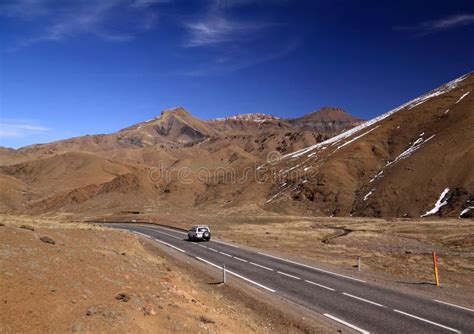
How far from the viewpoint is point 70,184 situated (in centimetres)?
15238

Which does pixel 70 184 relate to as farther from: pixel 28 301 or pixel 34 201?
pixel 28 301

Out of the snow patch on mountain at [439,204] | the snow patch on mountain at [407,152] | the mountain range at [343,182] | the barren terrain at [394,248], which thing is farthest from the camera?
the snow patch on mountain at [407,152]

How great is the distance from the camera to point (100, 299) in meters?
11.4

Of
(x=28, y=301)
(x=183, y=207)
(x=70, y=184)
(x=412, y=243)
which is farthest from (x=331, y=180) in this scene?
(x=70, y=184)

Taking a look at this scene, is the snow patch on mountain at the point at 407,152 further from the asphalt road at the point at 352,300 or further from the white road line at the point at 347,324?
the white road line at the point at 347,324

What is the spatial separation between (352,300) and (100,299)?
9285mm

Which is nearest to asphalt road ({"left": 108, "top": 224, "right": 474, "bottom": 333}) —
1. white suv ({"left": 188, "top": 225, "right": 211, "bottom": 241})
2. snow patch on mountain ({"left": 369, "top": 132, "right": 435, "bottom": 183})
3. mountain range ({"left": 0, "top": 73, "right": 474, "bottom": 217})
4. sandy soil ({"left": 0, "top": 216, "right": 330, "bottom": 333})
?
sandy soil ({"left": 0, "top": 216, "right": 330, "bottom": 333})

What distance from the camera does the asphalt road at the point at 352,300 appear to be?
1243 cm

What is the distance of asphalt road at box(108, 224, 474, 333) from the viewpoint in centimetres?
1243

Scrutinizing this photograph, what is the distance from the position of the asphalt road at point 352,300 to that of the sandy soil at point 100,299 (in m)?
2.03

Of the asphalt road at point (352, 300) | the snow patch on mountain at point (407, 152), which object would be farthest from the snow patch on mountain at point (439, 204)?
the asphalt road at point (352, 300)

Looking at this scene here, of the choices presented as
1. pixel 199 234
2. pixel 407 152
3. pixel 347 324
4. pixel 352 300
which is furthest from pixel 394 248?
pixel 407 152

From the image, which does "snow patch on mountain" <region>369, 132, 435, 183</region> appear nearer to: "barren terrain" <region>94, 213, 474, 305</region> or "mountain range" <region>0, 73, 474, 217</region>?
"mountain range" <region>0, 73, 474, 217</region>

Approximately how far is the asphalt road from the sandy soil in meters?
2.03
